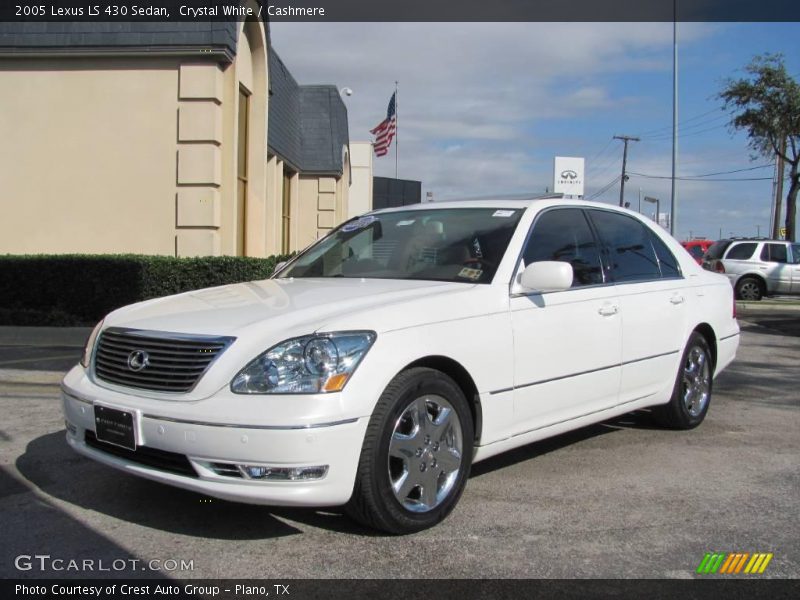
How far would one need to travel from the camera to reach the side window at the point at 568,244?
471 cm

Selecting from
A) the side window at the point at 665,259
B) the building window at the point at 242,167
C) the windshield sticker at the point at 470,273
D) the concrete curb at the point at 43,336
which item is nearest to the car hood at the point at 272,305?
the windshield sticker at the point at 470,273

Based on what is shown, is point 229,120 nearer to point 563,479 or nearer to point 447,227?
point 447,227

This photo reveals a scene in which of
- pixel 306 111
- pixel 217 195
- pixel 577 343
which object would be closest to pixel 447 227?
Result: pixel 577 343

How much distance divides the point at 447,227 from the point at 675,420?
2417mm

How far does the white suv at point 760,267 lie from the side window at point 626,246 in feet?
→ 52.7

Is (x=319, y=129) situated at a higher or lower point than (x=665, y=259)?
higher

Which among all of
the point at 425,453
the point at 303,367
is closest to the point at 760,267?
the point at 425,453

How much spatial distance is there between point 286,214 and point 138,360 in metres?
17.8

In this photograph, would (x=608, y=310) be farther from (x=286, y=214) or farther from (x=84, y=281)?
(x=286, y=214)

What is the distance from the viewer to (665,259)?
5871 mm

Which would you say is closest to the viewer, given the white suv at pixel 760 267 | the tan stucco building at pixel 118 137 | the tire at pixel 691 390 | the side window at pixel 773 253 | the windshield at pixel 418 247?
the windshield at pixel 418 247

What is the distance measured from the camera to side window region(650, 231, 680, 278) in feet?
19.0
